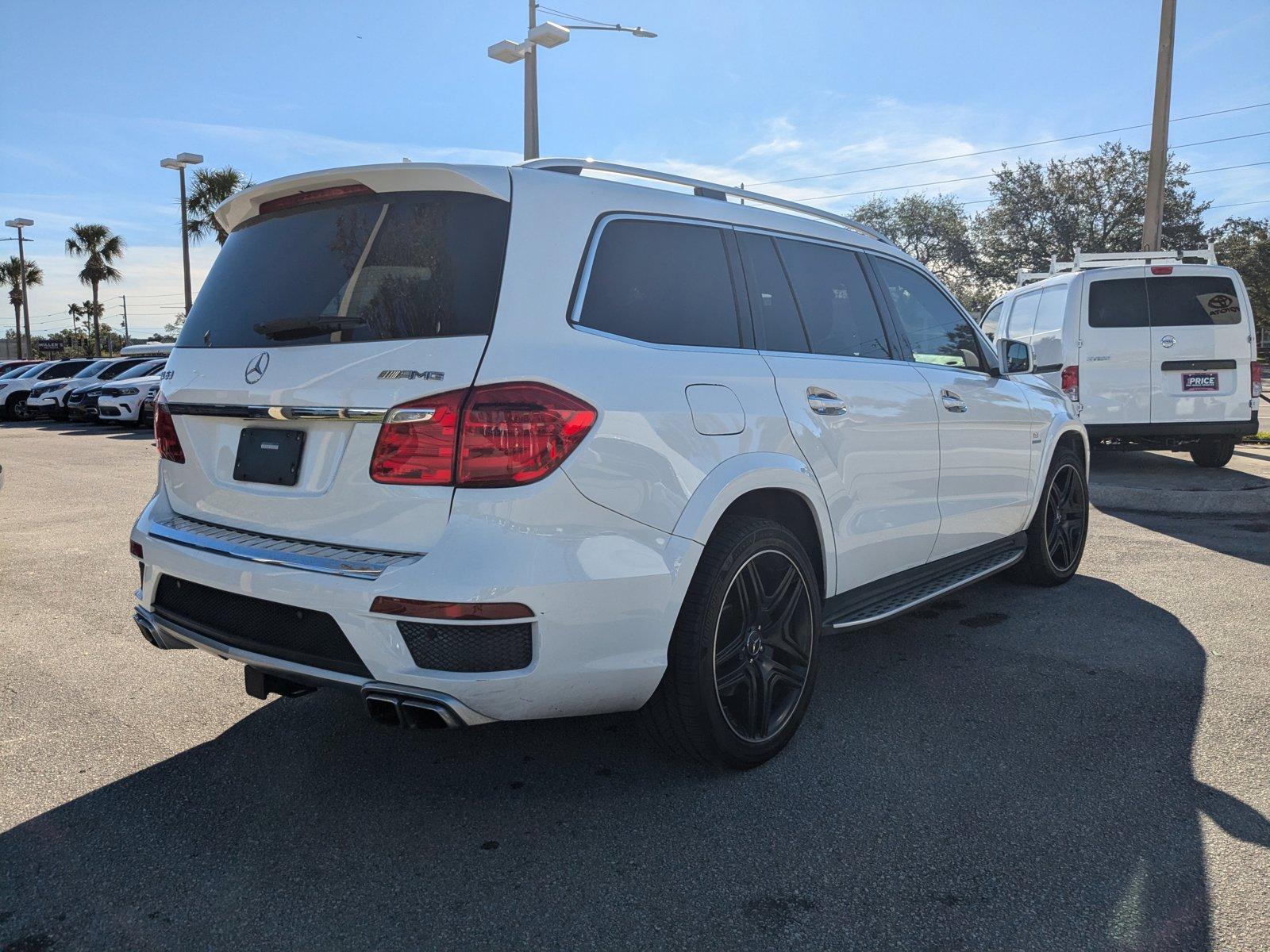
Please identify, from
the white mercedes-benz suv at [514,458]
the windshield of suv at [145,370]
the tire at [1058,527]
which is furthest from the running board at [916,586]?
the windshield of suv at [145,370]

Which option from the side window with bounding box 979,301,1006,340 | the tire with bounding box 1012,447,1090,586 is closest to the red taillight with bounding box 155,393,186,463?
the tire with bounding box 1012,447,1090,586

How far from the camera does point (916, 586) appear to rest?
4.23 metres

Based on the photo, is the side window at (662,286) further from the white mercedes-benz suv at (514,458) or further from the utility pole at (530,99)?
the utility pole at (530,99)

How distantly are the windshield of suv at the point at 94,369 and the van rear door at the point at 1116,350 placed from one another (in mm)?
25273

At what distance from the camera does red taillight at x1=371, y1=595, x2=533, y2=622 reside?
2.48 m

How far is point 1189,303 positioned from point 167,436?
9.96 m

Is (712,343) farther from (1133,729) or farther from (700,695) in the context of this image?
(1133,729)

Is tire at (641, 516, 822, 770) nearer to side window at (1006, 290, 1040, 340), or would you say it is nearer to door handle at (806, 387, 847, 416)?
door handle at (806, 387, 847, 416)

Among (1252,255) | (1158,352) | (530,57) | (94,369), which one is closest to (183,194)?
(94,369)

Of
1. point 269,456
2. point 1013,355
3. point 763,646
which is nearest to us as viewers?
point 269,456

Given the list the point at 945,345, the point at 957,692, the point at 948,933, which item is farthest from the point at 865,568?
the point at 948,933

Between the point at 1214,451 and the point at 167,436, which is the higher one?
the point at 167,436

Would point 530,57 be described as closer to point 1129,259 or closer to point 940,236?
point 1129,259

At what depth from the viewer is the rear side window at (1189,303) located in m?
10.0
